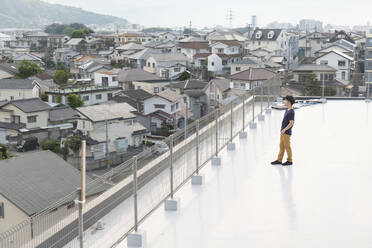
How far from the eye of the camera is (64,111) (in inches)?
949

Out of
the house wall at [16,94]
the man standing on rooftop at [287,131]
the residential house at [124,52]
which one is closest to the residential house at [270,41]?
the residential house at [124,52]

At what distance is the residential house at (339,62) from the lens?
27.1 m

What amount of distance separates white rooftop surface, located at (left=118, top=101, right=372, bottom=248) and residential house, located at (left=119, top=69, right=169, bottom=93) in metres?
26.6

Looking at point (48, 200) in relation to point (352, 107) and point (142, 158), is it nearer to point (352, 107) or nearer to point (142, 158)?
point (352, 107)

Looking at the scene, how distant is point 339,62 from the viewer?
28672mm

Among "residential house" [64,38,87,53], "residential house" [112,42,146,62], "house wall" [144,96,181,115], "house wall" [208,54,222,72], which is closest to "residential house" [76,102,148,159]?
"house wall" [144,96,181,115]

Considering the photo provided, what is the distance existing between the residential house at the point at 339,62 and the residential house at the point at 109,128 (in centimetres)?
1376

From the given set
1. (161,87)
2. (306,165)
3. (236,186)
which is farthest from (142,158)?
(161,87)

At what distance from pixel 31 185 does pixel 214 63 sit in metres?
26.9

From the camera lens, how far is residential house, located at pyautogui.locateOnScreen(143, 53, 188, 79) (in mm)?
35875

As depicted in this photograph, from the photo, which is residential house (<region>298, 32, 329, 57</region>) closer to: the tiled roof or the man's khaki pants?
the tiled roof

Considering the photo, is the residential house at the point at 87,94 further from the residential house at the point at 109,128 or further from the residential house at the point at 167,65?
the residential house at the point at 167,65

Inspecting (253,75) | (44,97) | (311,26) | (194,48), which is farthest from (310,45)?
(311,26)

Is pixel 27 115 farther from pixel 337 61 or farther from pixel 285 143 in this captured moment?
pixel 285 143
